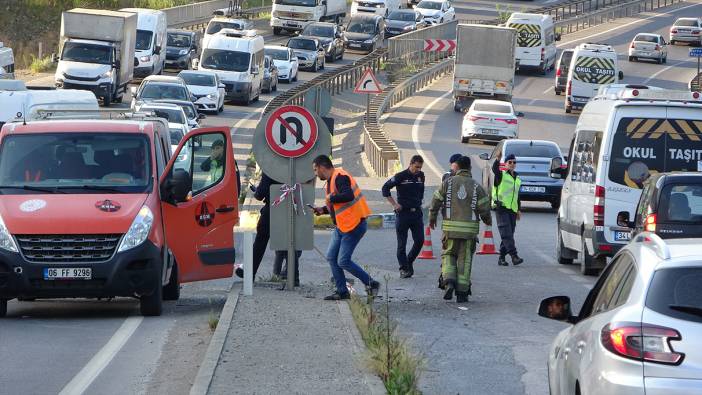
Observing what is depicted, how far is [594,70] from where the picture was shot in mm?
56656

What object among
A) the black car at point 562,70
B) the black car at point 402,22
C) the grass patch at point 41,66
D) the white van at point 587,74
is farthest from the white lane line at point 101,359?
the black car at point 402,22

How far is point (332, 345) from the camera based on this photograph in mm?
11961

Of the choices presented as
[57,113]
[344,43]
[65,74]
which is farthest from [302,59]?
[57,113]

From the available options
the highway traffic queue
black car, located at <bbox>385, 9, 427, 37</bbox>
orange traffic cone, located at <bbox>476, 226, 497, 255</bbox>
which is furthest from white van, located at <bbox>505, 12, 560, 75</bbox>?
orange traffic cone, located at <bbox>476, 226, 497, 255</bbox>

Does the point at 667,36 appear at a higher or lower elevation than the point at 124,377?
lower

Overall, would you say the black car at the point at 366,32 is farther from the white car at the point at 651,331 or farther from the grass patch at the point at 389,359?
the white car at the point at 651,331

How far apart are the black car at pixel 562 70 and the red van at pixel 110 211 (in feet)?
151

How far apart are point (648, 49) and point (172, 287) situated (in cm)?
6073

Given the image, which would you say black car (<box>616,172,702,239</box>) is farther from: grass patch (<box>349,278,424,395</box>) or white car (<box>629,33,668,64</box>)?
white car (<box>629,33,668,64</box>)

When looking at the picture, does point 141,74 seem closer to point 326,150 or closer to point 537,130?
point 537,130

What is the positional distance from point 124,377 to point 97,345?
1635 mm

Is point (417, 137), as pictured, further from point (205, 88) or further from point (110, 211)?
point (110, 211)

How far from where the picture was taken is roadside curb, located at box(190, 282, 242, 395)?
9852 mm

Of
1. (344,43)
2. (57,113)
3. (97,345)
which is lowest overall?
(344,43)
